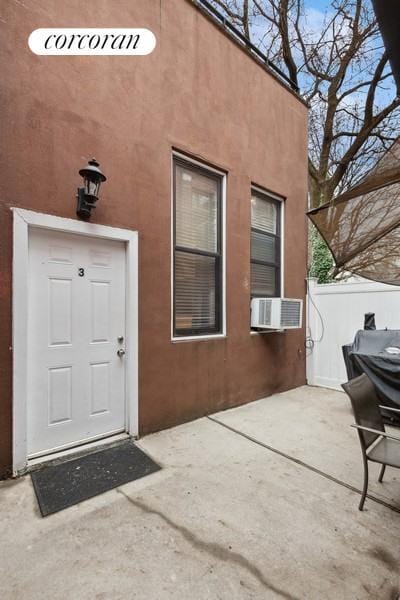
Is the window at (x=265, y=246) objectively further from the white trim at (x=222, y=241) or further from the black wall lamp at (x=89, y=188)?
the black wall lamp at (x=89, y=188)

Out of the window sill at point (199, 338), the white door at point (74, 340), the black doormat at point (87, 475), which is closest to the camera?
the black doormat at point (87, 475)

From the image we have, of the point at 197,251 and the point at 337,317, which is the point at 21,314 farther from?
the point at 337,317

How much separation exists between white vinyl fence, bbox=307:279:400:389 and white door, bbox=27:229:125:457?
Result: 3576 mm

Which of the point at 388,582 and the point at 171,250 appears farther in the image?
the point at 171,250

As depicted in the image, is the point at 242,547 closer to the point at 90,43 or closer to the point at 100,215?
the point at 100,215

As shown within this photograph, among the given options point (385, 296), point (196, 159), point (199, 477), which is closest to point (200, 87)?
point (196, 159)

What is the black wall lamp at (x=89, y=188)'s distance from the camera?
2553mm

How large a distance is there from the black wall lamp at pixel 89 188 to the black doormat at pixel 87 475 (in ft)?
7.26

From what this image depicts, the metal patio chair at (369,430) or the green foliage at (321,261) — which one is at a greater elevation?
the green foliage at (321,261)

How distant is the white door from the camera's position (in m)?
2.55

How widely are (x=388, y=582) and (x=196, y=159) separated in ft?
13.1

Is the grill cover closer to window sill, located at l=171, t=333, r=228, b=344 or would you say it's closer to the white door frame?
window sill, located at l=171, t=333, r=228, b=344

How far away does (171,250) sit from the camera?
3.41m

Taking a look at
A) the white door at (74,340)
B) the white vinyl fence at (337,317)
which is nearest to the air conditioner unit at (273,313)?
the white vinyl fence at (337,317)
